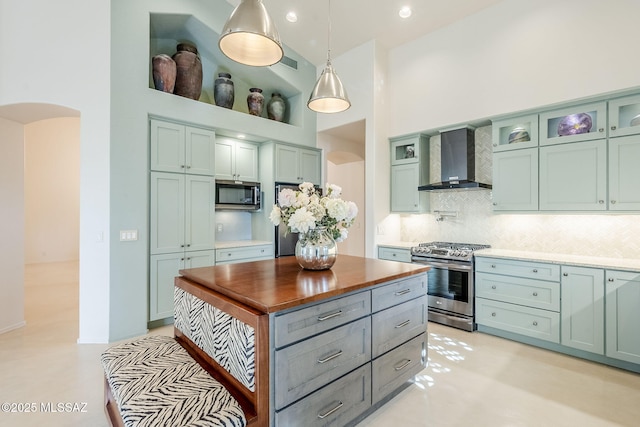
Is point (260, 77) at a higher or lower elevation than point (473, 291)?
higher

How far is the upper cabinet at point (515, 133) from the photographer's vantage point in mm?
3393

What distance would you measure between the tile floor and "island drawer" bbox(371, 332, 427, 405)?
180 mm

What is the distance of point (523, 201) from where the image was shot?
11.3 feet

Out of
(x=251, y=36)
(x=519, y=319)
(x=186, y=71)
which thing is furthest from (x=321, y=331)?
(x=186, y=71)

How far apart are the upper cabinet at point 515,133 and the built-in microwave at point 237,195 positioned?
3.42 meters

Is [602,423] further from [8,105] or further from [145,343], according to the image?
[8,105]

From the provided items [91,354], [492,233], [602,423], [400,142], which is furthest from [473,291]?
[91,354]

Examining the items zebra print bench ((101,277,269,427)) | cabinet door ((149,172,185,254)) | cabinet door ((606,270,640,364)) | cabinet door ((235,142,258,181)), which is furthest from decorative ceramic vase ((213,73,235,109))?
cabinet door ((606,270,640,364))

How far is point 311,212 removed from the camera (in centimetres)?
206

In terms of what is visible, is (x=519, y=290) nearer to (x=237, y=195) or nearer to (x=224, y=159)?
(x=237, y=195)

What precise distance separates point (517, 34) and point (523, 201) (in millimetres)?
1989

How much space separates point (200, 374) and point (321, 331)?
674 millimetres

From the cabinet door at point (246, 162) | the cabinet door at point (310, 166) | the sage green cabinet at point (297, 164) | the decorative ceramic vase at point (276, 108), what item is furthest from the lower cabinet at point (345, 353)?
the decorative ceramic vase at point (276, 108)

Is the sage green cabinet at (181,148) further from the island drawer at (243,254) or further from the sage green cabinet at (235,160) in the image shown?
the island drawer at (243,254)
